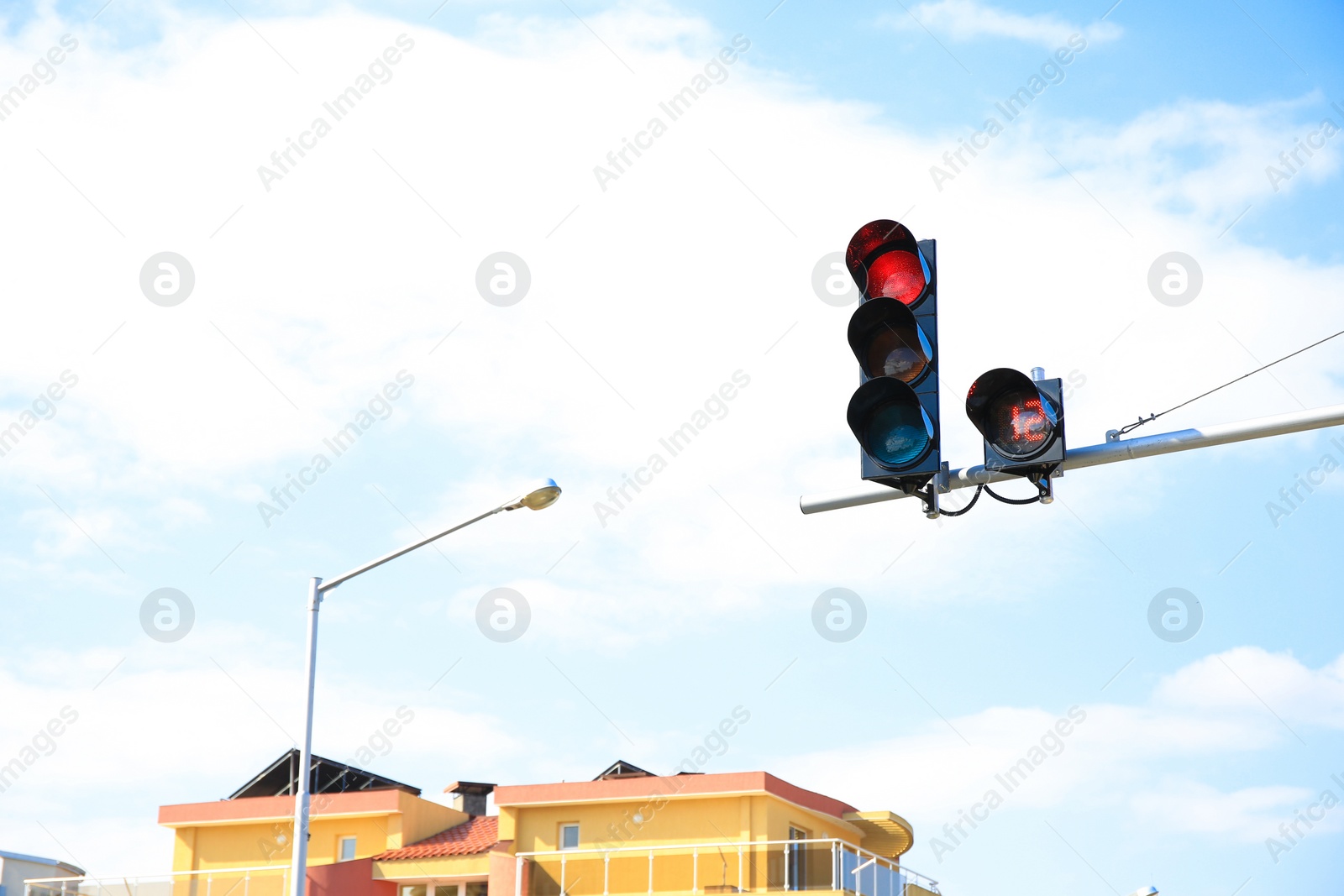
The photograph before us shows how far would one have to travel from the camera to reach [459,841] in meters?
28.8

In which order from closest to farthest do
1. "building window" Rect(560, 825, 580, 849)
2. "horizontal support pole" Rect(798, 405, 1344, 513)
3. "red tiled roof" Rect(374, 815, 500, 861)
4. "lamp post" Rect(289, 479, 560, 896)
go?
"horizontal support pole" Rect(798, 405, 1344, 513)
"lamp post" Rect(289, 479, 560, 896)
"red tiled roof" Rect(374, 815, 500, 861)
"building window" Rect(560, 825, 580, 849)

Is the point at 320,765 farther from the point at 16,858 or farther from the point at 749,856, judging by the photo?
the point at 749,856

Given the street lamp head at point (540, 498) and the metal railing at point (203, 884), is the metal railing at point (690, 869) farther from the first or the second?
the street lamp head at point (540, 498)

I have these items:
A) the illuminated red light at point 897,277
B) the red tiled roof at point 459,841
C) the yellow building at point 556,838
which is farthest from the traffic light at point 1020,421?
the red tiled roof at point 459,841

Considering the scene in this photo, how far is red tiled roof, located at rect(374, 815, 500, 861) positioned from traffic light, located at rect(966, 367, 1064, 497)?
863 inches

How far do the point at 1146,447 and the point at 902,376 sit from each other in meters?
1.18

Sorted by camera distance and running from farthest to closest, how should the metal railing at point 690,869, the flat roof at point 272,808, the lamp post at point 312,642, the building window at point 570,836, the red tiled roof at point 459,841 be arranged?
the flat roof at point 272,808
the building window at point 570,836
the red tiled roof at point 459,841
the metal railing at point 690,869
the lamp post at point 312,642

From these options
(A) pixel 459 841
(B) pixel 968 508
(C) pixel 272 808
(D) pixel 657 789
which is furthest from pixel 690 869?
(B) pixel 968 508

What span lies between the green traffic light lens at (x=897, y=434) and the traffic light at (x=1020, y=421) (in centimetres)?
23

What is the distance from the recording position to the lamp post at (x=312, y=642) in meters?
14.2

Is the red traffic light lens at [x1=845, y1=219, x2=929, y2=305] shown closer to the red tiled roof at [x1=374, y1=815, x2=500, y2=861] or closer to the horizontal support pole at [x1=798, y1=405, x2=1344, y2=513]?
the horizontal support pole at [x1=798, y1=405, x2=1344, y2=513]

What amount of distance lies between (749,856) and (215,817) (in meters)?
11.1

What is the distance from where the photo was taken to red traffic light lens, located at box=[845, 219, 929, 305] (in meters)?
7.44

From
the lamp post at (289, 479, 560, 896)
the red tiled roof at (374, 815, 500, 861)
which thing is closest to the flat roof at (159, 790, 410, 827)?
the red tiled roof at (374, 815, 500, 861)
